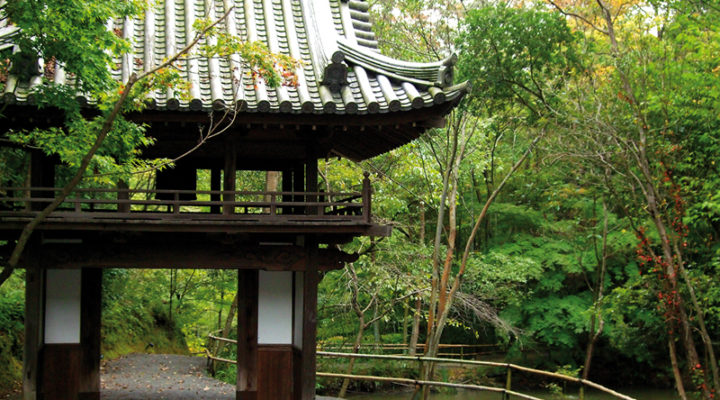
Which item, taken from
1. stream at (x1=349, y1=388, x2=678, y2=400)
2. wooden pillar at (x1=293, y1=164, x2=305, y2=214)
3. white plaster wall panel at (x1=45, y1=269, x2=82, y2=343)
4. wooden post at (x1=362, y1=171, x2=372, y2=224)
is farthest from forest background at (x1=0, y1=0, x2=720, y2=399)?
wooden post at (x1=362, y1=171, x2=372, y2=224)

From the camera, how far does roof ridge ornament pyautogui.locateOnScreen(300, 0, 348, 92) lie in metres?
7.99

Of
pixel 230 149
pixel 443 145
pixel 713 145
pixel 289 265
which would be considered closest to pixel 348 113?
pixel 230 149

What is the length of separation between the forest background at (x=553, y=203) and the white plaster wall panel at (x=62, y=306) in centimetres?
273

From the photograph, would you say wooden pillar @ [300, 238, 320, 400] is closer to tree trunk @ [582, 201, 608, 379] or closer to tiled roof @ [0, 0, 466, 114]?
tiled roof @ [0, 0, 466, 114]

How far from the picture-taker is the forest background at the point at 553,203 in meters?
12.5

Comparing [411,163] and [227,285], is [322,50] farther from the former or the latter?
[227,285]

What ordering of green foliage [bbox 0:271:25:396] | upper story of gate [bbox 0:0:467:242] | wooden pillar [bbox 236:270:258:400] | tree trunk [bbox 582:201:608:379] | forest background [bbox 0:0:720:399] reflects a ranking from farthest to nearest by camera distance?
tree trunk [bbox 582:201:608:379]
green foliage [bbox 0:271:25:396]
forest background [bbox 0:0:720:399]
wooden pillar [bbox 236:270:258:400]
upper story of gate [bbox 0:0:467:242]

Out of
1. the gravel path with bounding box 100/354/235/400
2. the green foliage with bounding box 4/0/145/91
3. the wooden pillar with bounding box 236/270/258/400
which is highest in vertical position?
the green foliage with bounding box 4/0/145/91

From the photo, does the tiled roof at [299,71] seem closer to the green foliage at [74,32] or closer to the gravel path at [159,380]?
the green foliage at [74,32]

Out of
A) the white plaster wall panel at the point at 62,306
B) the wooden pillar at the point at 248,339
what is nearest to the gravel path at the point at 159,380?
the wooden pillar at the point at 248,339

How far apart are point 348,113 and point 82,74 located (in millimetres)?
2831

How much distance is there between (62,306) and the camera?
A: 29.2ft

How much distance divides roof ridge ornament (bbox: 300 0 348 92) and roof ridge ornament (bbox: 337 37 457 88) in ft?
0.69

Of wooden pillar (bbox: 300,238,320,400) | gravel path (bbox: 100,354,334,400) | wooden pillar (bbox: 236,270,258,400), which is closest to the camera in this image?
wooden pillar (bbox: 300,238,320,400)
